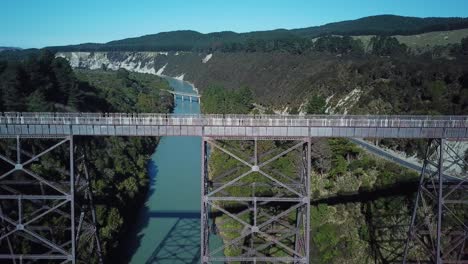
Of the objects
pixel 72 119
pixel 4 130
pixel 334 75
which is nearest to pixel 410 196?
pixel 72 119

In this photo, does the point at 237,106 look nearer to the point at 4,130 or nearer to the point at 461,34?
the point at 4,130

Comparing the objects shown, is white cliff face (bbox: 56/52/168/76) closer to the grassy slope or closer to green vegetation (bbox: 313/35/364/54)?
green vegetation (bbox: 313/35/364/54)

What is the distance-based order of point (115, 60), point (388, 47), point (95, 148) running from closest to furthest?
point (95, 148), point (388, 47), point (115, 60)

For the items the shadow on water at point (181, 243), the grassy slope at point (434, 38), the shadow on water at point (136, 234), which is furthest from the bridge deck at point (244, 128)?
the grassy slope at point (434, 38)

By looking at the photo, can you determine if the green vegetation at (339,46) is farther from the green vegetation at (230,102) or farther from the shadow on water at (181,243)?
the shadow on water at (181,243)

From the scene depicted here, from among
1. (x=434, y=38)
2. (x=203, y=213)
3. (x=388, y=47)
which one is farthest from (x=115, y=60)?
(x=203, y=213)

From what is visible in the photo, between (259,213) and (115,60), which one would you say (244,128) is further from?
(115,60)

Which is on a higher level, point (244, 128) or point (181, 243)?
point (244, 128)
